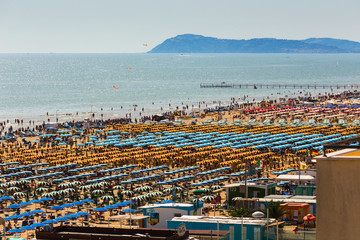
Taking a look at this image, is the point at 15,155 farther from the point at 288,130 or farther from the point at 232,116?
the point at 232,116

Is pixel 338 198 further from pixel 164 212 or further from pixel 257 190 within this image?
pixel 257 190

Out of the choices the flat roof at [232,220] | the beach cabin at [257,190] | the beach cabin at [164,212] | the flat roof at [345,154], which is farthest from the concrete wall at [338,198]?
the beach cabin at [257,190]

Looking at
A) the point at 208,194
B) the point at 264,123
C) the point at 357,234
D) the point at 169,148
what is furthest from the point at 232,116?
the point at 357,234

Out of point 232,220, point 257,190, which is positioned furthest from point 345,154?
point 257,190

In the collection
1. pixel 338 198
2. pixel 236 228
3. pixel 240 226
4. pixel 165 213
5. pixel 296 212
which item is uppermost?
pixel 338 198

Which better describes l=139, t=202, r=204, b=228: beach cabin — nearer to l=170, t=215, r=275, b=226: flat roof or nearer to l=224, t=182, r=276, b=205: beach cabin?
l=170, t=215, r=275, b=226: flat roof

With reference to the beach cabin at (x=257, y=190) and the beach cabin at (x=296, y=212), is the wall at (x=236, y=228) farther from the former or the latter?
the beach cabin at (x=257, y=190)
